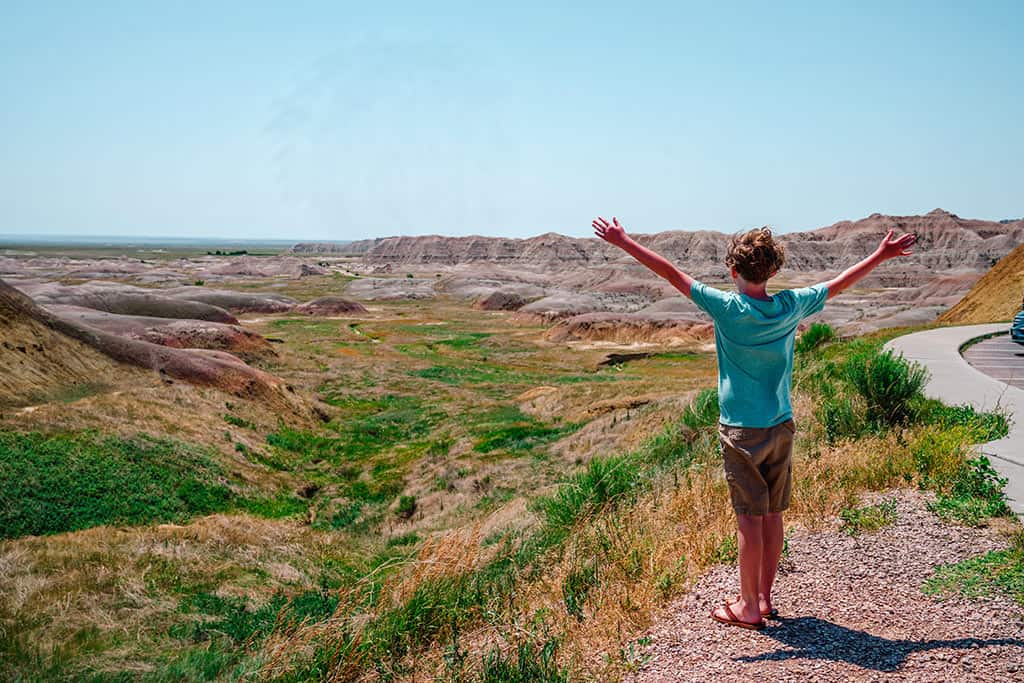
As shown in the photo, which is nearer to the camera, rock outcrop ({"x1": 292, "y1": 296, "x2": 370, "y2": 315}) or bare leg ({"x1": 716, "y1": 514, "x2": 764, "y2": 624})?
bare leg ({"x1": 716, "y1": 514, "x2": 764, "y2": 624})

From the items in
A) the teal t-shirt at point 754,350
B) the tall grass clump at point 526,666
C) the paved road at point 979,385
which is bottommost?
the tall grass clump at point 526,666

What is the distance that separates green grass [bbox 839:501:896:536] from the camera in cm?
544

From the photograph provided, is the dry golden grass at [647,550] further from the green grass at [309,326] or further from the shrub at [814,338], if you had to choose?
the green grass at [309,326]

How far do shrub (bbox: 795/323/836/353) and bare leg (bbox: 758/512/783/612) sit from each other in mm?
15795

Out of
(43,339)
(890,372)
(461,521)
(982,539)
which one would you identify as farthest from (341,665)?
(43,339)

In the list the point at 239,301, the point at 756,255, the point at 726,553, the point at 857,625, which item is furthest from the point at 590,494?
the point at 239,301

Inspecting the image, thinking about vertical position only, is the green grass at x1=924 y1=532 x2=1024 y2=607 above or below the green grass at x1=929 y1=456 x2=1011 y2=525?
below

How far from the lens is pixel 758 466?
13.6 ft

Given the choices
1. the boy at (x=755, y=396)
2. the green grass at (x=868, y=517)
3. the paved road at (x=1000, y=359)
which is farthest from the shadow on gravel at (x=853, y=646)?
the paved road at (x=1000, y=359)

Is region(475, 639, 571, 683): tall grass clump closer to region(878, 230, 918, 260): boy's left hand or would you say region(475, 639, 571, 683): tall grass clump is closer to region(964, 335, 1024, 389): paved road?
region(878, 230, 918, 260): boy's left hand

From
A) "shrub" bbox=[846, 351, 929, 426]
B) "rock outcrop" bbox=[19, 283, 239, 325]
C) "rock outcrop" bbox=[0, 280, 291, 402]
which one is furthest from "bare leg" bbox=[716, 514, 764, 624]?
"rock outcrop" bbox=[19, 283, 239, 325]

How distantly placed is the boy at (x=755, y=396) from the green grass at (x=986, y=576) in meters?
1.19

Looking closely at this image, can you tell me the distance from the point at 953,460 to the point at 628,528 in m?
2.91

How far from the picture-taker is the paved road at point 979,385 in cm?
→ 626
